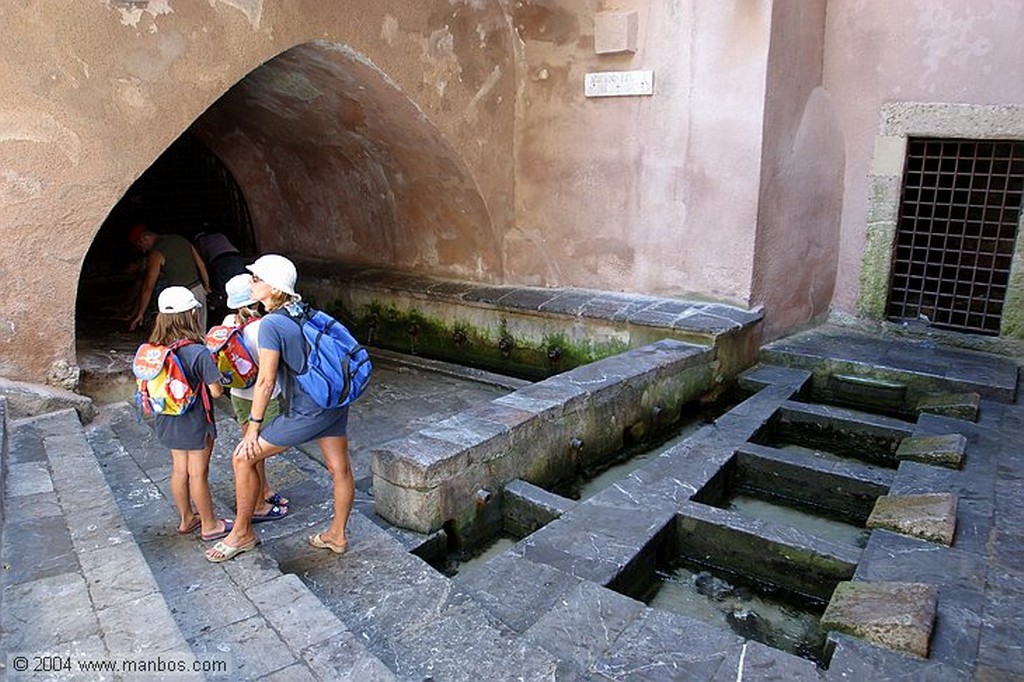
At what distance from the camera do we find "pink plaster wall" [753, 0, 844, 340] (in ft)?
18.3

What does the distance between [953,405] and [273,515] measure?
4.14 metres

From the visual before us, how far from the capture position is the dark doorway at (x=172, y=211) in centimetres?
868

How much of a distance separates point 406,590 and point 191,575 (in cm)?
78

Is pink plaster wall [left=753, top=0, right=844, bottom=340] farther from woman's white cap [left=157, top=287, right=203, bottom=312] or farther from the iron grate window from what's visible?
woman's white cap [left=157, top=287, right=203, bottom=312]

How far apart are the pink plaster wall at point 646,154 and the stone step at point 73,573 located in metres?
4.31

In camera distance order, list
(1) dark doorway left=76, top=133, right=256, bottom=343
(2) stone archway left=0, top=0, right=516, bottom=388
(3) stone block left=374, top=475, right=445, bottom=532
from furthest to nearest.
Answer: (1) dark doorway left=76, top=133, right=256, bottom=343 → (2) stone archway left=0, top=0, right=516, bottom=388 → (3) stone block left=374, top=475, right=445, bottom=532

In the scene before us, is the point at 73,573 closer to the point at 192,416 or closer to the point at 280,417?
the point at 192,416

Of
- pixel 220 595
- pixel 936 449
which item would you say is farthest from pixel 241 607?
pixel 936 449

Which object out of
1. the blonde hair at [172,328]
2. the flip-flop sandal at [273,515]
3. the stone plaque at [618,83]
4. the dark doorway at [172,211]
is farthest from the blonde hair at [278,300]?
the dark doorway at [172,211]

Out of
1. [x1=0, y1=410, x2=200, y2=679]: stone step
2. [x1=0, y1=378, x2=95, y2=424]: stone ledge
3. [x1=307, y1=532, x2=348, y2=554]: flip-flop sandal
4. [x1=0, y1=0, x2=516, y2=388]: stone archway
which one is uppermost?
[x1=0, y1=0, x2=516, y2=388]: stone archway

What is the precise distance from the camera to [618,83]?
6.05 metres

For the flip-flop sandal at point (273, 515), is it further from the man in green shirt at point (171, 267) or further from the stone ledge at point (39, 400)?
the man in green shirt at point (171, 267)

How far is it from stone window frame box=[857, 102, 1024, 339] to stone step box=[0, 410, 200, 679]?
5866 millimetres

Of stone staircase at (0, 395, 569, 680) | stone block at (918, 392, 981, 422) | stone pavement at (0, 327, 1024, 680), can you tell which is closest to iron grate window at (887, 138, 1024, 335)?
stone block at (918, 392, 981, 422)
